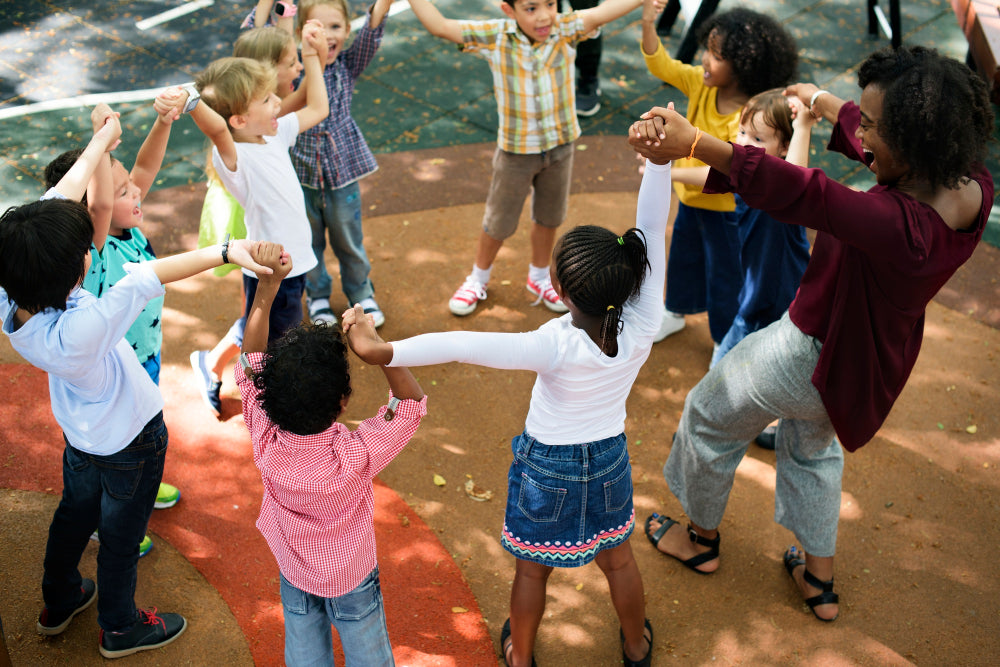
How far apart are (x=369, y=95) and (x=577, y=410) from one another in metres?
5.16

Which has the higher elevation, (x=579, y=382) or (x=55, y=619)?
(x=579, y=382)

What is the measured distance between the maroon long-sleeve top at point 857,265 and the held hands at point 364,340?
1.06 meters

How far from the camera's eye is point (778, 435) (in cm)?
354

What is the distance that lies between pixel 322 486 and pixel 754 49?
291 cm

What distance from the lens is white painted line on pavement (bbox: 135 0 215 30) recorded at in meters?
7.95

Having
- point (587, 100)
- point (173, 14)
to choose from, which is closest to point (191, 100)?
point (587, 100)

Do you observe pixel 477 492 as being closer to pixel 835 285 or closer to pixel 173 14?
pixel 835 285

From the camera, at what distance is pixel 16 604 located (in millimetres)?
3406

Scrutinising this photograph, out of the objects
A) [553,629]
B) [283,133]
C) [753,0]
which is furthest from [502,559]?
[753,0]

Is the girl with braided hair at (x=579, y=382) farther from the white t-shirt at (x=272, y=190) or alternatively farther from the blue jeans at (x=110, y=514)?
the white t-shirt at (x=272, y=190)

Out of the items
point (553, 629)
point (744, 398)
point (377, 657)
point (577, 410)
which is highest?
point (577, 410)

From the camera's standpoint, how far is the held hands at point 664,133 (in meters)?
2.42

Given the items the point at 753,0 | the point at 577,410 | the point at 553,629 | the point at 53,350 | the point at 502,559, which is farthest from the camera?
the point at 753,0

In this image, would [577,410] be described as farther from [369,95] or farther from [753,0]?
[753,0]
